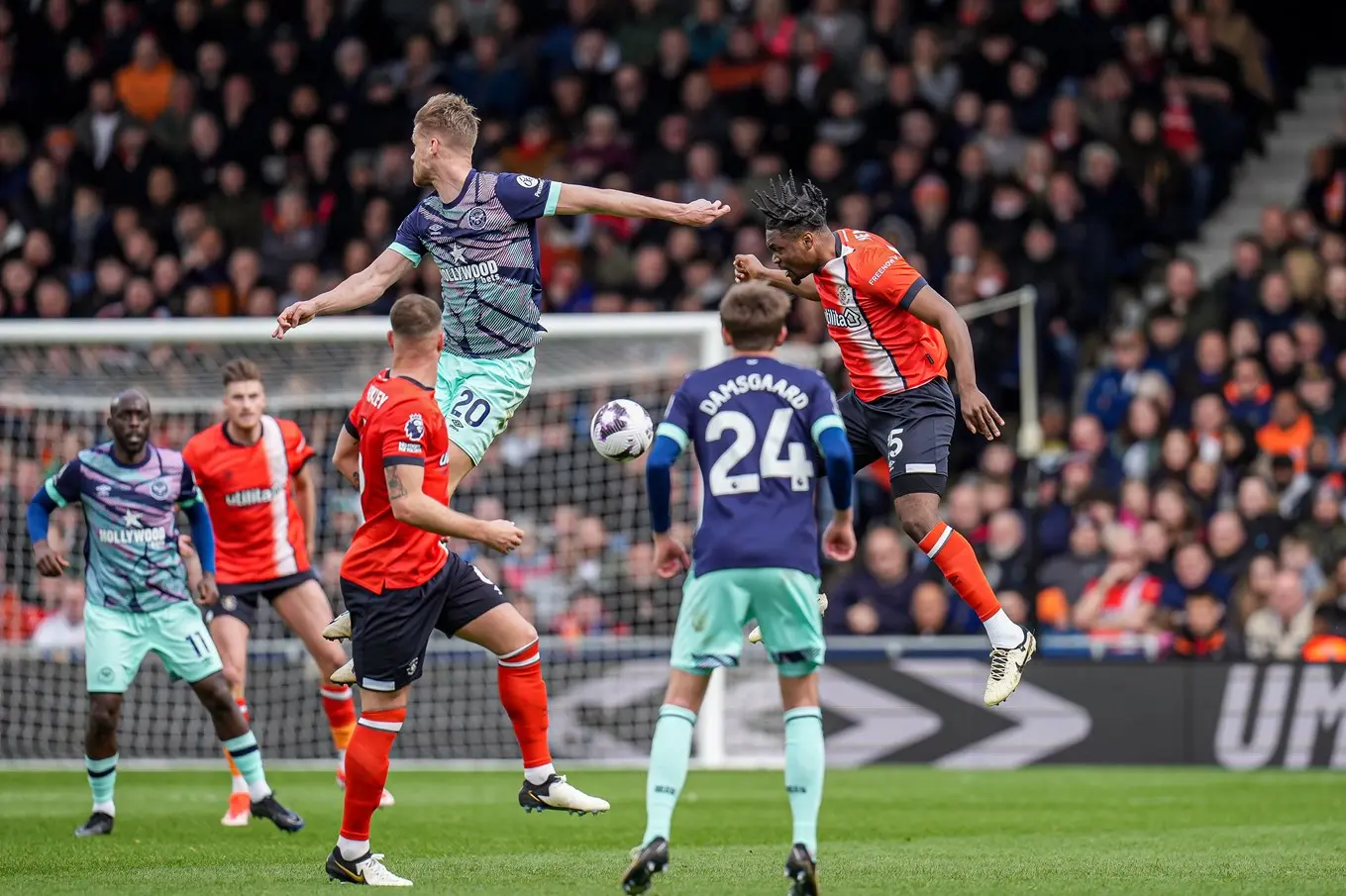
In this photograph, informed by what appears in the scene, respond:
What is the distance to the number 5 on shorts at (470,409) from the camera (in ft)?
30.1

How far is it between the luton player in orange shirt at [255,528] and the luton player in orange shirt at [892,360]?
11.9 ft

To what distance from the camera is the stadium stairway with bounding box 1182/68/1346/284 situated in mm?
20188

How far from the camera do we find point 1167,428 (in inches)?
663

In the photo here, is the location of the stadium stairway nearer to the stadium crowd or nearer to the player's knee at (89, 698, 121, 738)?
the stadium crowd

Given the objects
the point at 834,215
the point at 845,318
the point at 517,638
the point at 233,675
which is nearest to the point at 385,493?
the point at 517,638

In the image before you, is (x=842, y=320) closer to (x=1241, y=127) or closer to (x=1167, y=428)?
(x=1167, y=428)

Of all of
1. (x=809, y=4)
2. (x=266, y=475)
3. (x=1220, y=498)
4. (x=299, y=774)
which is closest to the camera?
(x=266, y=475)

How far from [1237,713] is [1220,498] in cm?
200

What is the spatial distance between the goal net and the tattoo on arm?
7386 mm

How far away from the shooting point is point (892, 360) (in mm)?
9578

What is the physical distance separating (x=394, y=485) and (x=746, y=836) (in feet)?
11.9

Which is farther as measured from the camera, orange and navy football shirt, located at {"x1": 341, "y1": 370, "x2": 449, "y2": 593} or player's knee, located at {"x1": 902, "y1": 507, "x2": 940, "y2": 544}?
player's knee, located at {"x1": 902, "y1": 507, "x2": 940, "y2": 544}

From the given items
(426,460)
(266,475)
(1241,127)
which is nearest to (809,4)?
(1241,127)

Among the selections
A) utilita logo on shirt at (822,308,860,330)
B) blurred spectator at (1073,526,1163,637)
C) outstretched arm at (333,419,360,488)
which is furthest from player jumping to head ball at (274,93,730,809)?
blurred spectator at (1073,526,1163,637)
